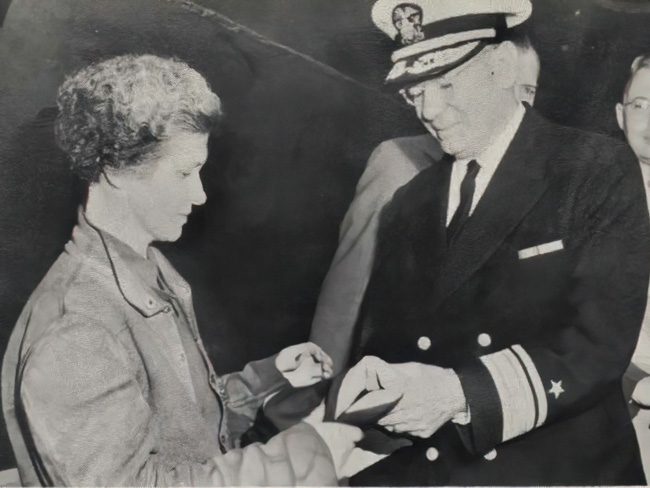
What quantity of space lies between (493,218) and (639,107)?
869 millimetres

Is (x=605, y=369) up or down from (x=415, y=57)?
down

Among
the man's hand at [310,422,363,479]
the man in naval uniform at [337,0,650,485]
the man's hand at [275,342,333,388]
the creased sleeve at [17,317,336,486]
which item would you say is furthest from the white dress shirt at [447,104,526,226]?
the creased sleeve at [17,317,336,486]

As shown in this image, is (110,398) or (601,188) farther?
(601,188)

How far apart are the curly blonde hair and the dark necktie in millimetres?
1104

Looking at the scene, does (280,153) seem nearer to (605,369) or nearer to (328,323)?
(328,323)

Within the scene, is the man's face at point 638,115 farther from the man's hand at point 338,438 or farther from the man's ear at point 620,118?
the man's hand at point 338,438

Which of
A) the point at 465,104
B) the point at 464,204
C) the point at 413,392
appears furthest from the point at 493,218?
the point at 413,392

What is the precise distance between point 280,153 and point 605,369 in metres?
1.67

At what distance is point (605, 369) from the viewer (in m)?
4.04

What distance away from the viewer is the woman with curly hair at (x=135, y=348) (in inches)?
147

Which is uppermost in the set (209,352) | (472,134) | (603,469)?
(472,134)

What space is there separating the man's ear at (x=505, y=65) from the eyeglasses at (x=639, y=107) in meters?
0.55

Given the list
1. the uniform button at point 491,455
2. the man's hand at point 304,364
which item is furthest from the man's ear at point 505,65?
the uniform button at point 491,455

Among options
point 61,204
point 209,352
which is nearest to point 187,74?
point 61,204
